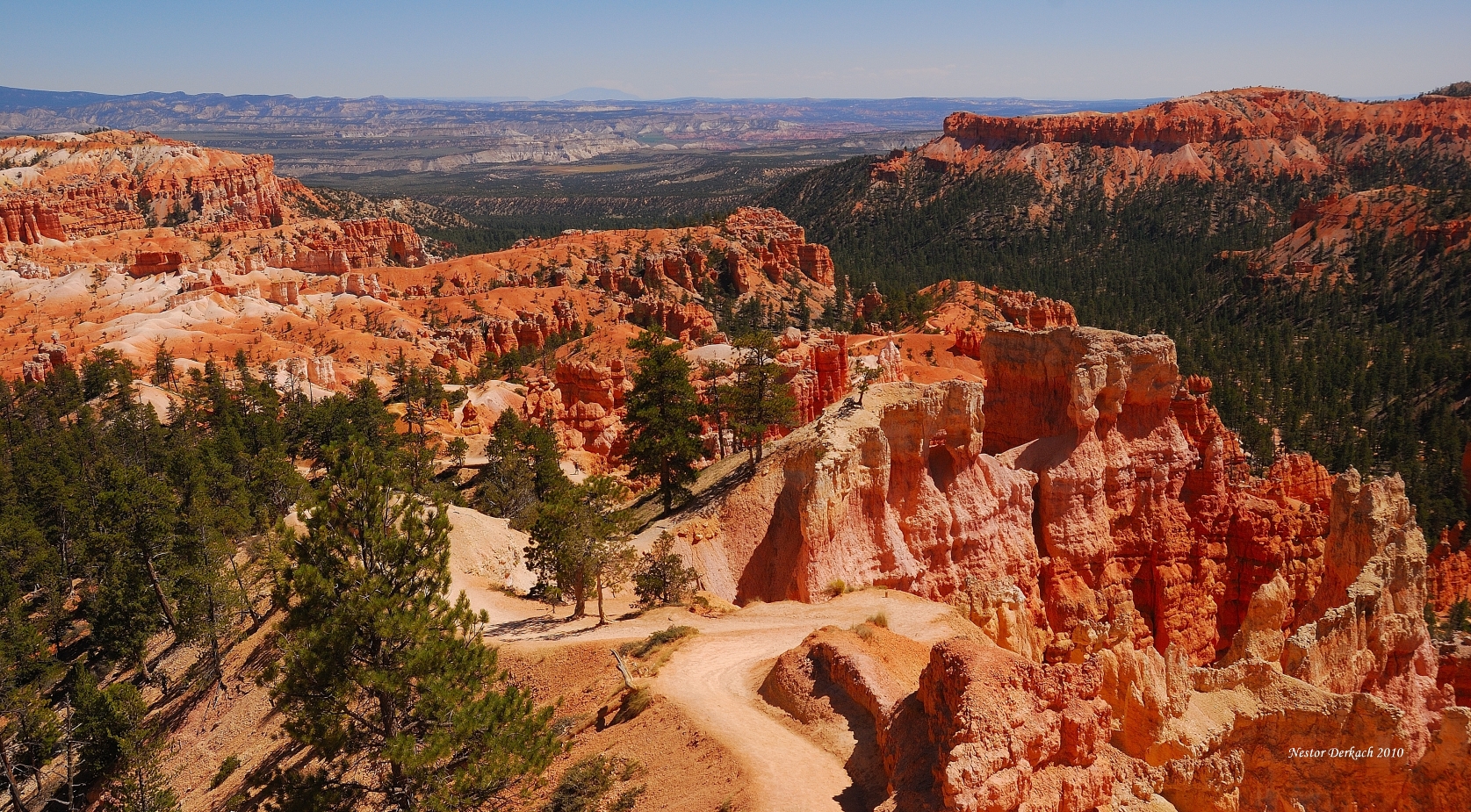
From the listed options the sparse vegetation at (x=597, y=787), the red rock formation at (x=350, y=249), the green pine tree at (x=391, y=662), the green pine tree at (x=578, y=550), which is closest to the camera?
the green pine tree at (x=391, y=662)

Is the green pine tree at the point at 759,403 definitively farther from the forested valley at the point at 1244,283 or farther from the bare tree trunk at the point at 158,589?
the forested valley at the point at 1244,283

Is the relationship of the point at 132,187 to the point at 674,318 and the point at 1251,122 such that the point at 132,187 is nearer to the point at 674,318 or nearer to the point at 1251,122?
the point at 674,318

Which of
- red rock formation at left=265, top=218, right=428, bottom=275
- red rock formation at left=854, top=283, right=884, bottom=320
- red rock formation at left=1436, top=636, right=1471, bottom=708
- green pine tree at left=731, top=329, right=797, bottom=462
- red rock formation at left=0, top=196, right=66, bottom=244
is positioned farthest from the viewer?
red rock formation at left=265, top=218, right=428, bottom=275

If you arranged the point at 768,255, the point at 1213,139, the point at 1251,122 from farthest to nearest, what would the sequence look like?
the point at 1251,122 < the point at 1213,139 < the point at 768,255

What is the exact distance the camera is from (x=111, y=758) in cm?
2558

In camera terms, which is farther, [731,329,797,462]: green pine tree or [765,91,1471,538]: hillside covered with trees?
[765,91,1471,538]: hillside covered with trees

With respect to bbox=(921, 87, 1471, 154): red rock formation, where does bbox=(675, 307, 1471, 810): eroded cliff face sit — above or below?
below

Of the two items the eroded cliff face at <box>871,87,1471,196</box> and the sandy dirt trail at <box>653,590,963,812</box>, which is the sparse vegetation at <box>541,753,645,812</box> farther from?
the eroded cliff face at <box>871,87,1471,196</box>

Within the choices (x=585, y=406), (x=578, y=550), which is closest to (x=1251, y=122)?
(x=585, y=406)

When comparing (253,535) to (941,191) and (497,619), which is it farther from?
(941,191)

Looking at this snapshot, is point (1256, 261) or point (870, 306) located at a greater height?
point (1256, 261)

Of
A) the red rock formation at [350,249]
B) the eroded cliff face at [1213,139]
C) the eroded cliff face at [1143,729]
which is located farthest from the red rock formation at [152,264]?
the eroded cliff face at [1213,139]

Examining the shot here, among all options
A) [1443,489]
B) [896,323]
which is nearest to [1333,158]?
[896,323]

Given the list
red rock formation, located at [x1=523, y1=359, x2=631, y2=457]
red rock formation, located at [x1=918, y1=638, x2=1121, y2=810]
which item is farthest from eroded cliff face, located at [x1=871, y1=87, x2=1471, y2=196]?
red rock formation, located at [x1=918, y1=638, x2=1121, y2=810]
